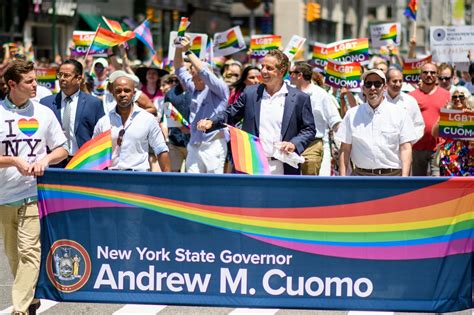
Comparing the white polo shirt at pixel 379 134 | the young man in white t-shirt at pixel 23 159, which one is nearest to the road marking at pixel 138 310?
the young man in white t-shirt at pixel 23 159

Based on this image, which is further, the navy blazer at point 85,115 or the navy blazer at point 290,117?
the navy blazer at point 85,115

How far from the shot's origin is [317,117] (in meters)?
12.9

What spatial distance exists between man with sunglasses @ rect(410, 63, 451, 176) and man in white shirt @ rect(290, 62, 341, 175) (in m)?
1.57

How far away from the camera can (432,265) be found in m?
7.58

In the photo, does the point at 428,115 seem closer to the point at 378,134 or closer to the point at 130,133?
the point at 378,134

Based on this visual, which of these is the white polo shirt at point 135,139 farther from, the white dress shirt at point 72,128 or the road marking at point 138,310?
the white dress shirt at point 72,128

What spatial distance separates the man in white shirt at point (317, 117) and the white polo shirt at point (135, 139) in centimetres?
312

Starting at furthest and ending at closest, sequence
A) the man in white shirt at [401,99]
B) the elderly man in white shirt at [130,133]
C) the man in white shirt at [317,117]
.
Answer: the man in white shirt at [401,99] → the man in white shirt at [317,117] → the elderly man in white shirt at [130,133]

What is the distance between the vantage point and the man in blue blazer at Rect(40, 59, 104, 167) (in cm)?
1059

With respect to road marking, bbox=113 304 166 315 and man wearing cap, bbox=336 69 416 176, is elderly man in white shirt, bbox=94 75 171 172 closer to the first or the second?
road marking, bbox=113 304 166 315

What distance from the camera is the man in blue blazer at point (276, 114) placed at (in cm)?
981

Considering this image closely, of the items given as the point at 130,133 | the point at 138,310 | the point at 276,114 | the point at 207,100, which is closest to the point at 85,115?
the point at 130,133

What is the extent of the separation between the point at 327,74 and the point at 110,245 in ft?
24.1

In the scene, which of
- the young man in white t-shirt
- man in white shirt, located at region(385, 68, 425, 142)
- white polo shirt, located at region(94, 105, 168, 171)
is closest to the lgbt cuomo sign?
the young man in white t-shirt
